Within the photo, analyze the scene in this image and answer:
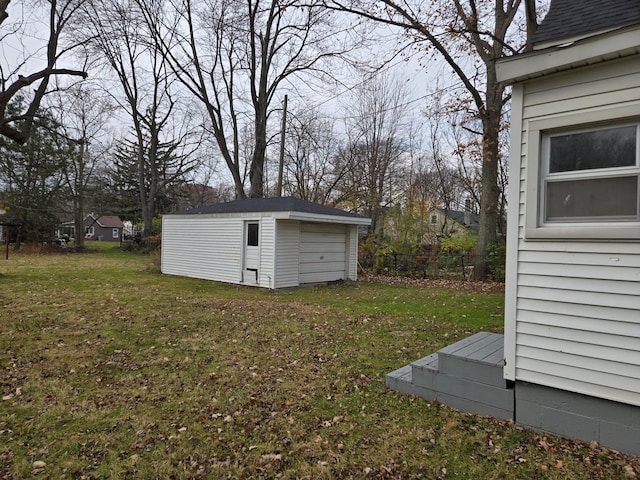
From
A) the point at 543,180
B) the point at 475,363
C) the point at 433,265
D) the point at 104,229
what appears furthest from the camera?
the point at 104,229

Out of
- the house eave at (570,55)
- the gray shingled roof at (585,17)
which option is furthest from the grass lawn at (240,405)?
the gray shingled roof at (585,17)

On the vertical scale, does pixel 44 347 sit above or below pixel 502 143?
below

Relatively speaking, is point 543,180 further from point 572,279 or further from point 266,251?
point 266,251

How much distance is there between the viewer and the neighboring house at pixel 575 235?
8.78 feet

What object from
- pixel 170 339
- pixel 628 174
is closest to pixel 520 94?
pixel 628 174

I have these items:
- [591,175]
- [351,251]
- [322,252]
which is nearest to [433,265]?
[351,251]

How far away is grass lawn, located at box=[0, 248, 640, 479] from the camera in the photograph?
2.67 metres

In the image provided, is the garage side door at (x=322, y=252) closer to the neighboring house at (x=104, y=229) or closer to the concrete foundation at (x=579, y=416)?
the concrete foundation at (x=579, y=416)

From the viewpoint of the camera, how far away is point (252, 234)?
446 inches

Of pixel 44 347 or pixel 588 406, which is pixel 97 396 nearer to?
pixel 44 347

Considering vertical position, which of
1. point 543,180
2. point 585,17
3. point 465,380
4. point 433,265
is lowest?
point 465,380

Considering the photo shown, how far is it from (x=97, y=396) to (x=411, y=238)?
13.0 m

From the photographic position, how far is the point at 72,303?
810 centimetres

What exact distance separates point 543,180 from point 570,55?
35.5 inches
